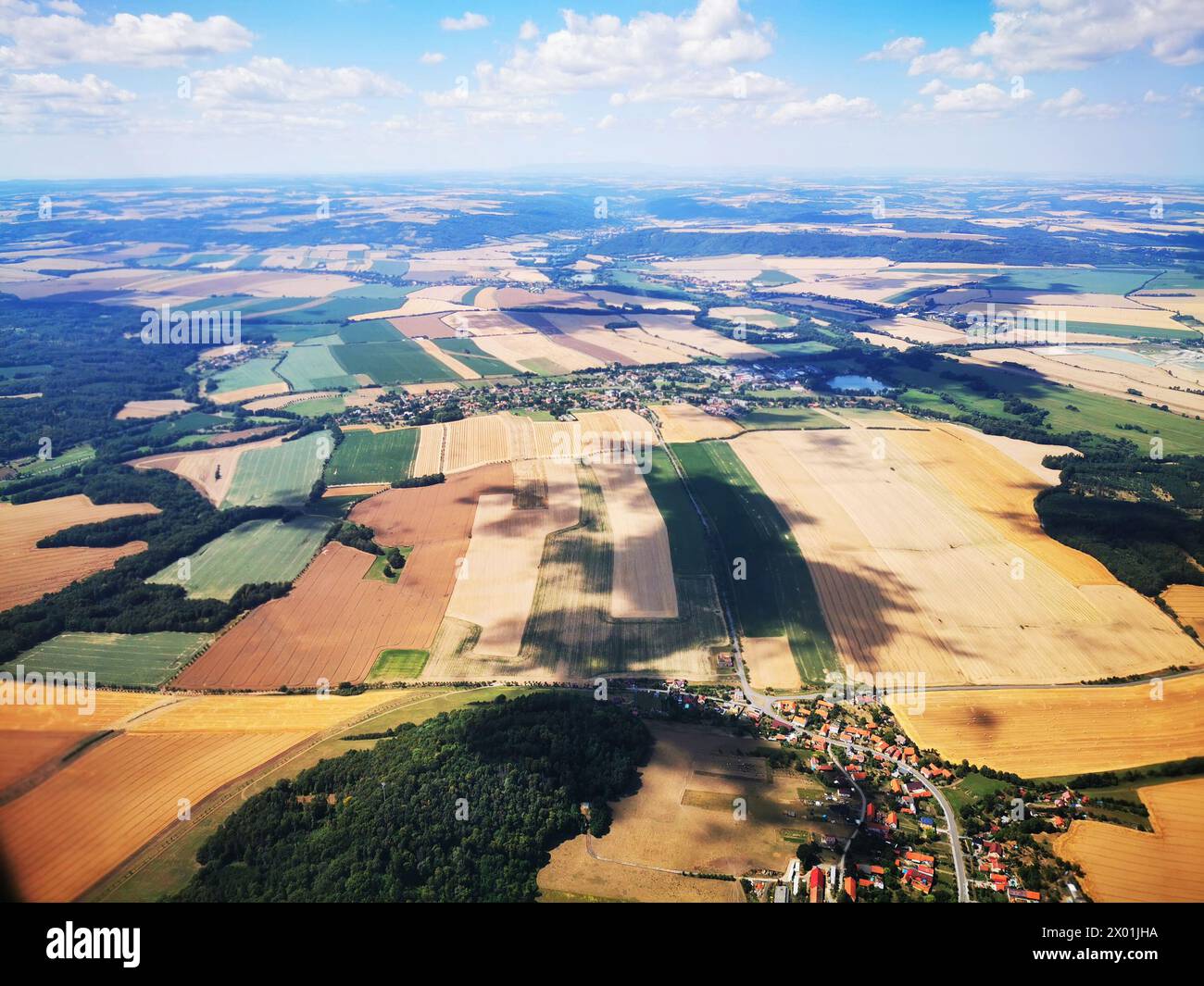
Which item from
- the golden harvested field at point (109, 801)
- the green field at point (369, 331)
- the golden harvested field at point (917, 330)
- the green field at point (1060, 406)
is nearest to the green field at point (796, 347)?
the green field at point (1060, 406)

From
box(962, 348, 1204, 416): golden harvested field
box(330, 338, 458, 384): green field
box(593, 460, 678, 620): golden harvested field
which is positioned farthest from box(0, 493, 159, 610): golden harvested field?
box(962, 348, 1204, 416): golden harvested field

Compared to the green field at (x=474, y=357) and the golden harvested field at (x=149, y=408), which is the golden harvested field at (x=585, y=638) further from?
the golden harvested field at (x=149, y=408)

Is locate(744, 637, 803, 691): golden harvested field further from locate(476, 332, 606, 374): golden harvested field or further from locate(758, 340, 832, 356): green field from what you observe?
locate(758, 340, 832, 356): green field

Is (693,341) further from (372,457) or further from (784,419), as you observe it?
(372,457)

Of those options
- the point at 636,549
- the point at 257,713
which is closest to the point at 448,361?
the point at 636,549

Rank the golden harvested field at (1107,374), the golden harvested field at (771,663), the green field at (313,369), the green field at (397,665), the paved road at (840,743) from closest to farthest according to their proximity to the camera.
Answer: the paved road at (840,743) < the golden harvested field at (771,663) < the green field at (397,665) < the golden harvested field at (1107,374) < the green field at (313,369)

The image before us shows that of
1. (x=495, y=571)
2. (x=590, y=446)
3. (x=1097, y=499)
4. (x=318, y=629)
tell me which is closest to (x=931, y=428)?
(x=1097, y=499)
